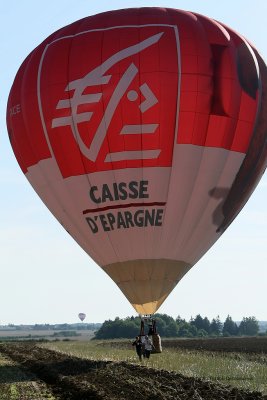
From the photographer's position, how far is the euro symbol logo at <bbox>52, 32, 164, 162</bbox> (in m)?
25.4

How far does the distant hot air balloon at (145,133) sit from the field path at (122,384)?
2.93 metres

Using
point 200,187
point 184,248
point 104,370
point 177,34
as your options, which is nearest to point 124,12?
point 177,34

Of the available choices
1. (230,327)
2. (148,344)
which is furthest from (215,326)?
(148,344)

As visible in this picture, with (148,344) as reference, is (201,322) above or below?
above

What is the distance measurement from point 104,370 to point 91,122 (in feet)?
26.6

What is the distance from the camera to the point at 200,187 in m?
26.3

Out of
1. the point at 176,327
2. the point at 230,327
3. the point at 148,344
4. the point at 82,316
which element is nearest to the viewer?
the point at 148,344

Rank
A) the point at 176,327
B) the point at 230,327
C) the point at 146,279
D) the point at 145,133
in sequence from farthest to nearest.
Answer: the point at 230,327 → the point at 176,327 → the point at 146,279 → the point at 145,133

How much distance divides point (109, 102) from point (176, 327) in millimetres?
101876

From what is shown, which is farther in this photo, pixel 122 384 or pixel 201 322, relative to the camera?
pixel 201 322

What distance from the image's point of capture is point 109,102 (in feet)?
83.5

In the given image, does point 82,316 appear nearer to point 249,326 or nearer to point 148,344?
point 249,326

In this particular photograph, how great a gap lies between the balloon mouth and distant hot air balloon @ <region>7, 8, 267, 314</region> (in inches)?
1.4

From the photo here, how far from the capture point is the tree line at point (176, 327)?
10706cm
